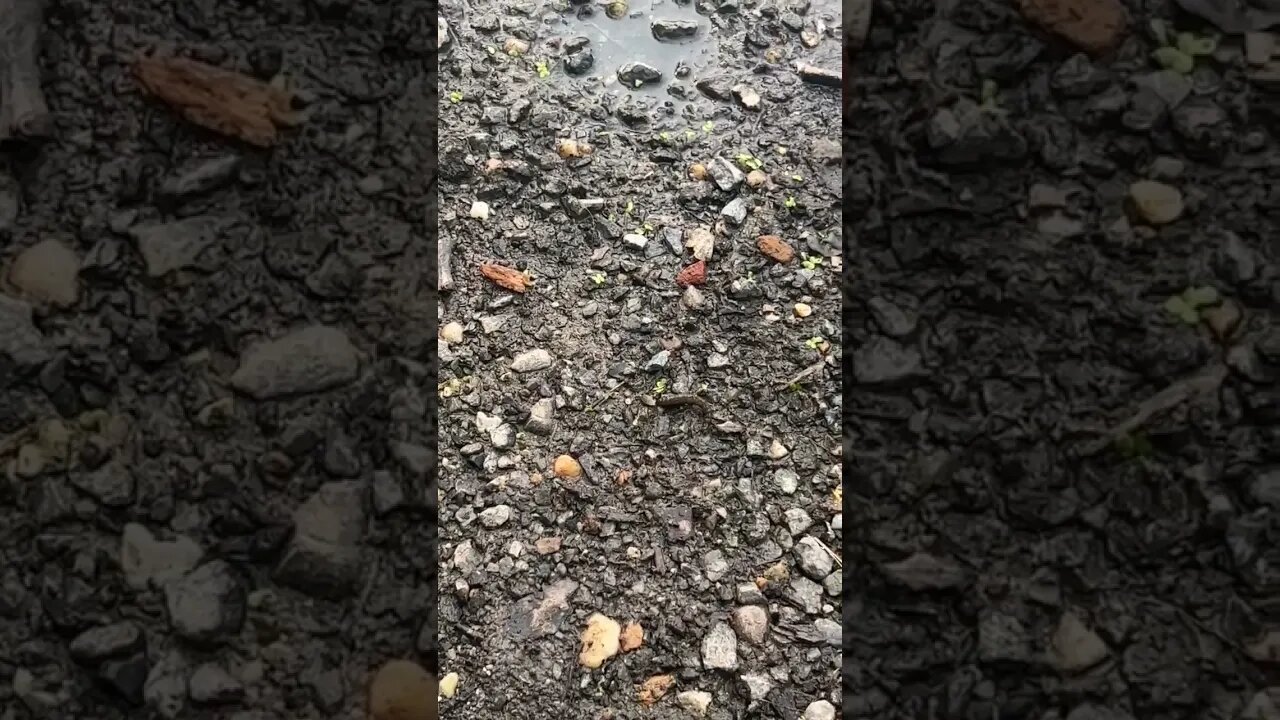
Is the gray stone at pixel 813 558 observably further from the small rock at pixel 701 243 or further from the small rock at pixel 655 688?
the small rock at pixel 701 243

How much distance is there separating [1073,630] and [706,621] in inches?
12.8

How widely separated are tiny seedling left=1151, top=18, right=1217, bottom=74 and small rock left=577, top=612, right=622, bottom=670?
0.75 metres

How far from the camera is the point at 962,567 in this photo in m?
0.88


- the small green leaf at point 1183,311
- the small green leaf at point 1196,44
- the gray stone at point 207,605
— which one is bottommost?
the gray stone at point 207,605

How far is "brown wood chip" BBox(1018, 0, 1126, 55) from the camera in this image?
95cm

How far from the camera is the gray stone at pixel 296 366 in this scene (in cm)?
91

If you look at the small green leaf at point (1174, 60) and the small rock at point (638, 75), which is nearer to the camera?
the small green leaf at point (1174, 60)

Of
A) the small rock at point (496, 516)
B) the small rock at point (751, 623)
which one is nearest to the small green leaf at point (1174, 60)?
the small rock at point (751, 623)

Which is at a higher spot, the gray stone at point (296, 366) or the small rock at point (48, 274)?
the small rock at point (48, 274)

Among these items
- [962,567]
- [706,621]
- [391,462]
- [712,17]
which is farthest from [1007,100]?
[391,462]

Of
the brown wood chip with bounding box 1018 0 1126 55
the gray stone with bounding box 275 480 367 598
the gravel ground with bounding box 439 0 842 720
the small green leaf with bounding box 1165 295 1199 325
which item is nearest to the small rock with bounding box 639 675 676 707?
the gravel ground with bounding box 439 0 842 720

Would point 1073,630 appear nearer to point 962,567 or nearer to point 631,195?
point 962,567

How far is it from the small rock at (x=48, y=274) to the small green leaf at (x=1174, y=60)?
1.05 metres

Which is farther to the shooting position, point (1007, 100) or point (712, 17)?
point (712, 17)
